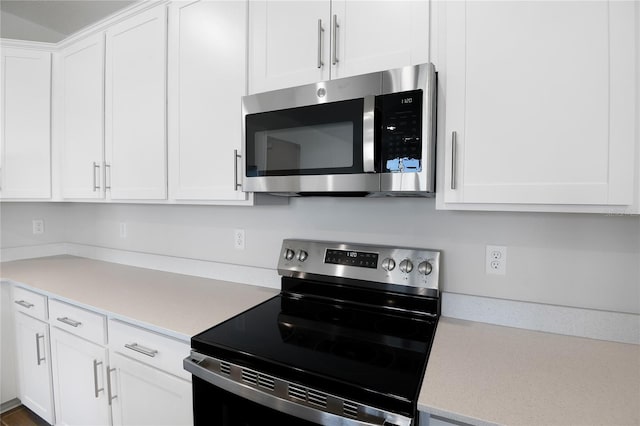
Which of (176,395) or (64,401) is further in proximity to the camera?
(64,401)

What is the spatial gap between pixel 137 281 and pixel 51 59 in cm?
166

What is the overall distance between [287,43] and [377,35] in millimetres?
379

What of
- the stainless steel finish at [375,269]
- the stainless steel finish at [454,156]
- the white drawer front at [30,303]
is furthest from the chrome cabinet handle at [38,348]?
the stainless steel finish at [454,156]

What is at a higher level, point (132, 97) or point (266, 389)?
point (132, 97)

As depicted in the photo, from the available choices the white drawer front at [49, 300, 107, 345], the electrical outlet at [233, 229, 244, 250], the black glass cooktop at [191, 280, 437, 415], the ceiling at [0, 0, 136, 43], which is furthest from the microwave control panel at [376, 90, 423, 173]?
the ceiling at [0, 0, 136, 43]

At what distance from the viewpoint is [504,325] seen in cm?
Result: 123

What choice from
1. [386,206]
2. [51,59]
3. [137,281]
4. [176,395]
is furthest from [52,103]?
[386,206]

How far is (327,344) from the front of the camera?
106 cm

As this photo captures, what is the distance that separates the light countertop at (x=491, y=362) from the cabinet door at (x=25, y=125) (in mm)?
882

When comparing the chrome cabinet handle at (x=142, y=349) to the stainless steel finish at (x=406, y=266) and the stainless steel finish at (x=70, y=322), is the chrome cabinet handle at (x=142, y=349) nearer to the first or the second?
the stainless steel finish at (x=70, y=322)

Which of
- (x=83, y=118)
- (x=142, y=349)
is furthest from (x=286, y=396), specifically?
(x=83, y=118)

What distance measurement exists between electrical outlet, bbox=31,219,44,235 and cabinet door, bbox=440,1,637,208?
3.06 metres

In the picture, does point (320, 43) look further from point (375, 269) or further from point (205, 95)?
point (375, 269)

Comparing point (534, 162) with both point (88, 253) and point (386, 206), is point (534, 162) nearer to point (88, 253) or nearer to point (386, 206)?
point (386, 206)
